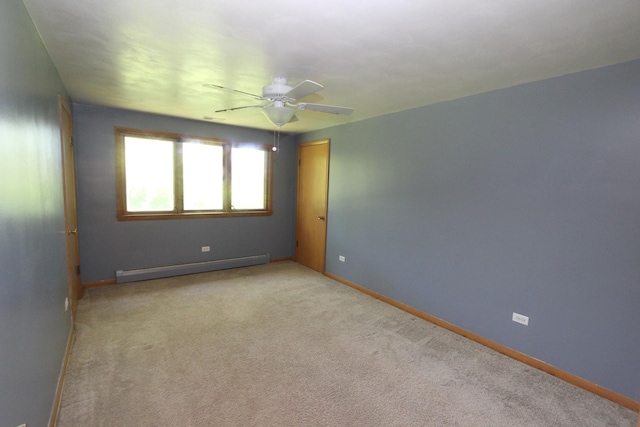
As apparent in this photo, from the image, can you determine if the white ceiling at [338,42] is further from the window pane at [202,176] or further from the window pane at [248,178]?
the window pane at [248,178]

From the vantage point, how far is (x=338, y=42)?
1.91 meters

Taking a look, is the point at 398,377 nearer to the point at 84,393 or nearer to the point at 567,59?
the point at 84,393

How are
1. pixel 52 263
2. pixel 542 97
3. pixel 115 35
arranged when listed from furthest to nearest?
pixel 542 97 → pixel 52 263 → pixel 115 35

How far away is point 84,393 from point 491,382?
299cm

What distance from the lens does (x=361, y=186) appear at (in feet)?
13.8

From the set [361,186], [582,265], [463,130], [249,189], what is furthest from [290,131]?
[582,265]

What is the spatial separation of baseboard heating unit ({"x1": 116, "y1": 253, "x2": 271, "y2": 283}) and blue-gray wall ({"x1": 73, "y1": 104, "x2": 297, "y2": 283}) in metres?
0.07

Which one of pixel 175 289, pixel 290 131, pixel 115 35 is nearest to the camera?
pixel 115 35

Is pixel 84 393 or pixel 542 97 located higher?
pixel 542 97

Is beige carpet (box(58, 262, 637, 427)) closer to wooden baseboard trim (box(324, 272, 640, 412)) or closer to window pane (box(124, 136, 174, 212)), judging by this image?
wooden baseboard trim (box(324, 272, 640, 412))

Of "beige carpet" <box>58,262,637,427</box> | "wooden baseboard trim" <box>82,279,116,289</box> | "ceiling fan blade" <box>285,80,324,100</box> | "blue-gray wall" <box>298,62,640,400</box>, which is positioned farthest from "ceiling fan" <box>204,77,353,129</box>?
"wooden baseboard trim" <box>82,279,116,289</box>

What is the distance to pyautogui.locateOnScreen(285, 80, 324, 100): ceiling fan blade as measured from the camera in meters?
1.92

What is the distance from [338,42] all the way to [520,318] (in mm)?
2732

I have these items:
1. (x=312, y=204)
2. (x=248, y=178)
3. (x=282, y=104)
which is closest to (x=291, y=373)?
(x=282, y=104)
